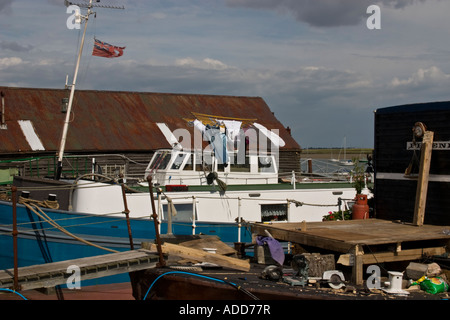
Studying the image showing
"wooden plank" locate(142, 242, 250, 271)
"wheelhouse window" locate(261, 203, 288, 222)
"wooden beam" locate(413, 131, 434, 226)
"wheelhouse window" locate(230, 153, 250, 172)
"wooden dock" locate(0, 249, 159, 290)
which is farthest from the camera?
"wheelhouse window" locate(230, 153, 250, 172)

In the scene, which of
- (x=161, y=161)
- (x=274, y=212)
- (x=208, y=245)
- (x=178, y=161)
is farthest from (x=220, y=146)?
(x=208, y=245)

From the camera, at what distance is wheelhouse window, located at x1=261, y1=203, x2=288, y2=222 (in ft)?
53.0

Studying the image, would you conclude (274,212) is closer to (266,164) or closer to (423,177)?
(266,164)

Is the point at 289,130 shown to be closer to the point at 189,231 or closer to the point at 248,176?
the point at 248,176

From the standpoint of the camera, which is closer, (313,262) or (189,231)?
(313,262)

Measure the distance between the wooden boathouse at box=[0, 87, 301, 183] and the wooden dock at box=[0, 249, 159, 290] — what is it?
17151 mm

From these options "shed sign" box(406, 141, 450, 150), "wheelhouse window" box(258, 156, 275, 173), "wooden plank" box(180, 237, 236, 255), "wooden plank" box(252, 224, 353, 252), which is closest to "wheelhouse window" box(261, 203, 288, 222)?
"wheelhouse window" box(258, 156, 275, 173)

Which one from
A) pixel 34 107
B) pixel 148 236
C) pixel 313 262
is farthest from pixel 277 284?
pixel 34 107

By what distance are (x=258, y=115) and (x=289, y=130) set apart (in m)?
2.18

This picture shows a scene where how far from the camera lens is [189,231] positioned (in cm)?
1427

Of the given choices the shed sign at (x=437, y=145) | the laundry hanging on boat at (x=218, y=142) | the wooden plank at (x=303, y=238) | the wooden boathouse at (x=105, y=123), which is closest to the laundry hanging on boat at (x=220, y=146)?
the laundry hanging on boat at (x=218, y=142)

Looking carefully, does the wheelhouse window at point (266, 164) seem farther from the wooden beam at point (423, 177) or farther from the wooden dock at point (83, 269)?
the wooden dock at point (83, 269)

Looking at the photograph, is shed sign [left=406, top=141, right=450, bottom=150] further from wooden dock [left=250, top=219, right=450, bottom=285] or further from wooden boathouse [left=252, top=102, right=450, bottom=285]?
wooden dock [left=250, top=219, right=450, bottom=285]
